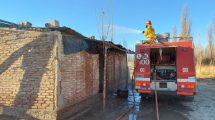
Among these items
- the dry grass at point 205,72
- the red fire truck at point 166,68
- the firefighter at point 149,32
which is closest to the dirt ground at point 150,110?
the red fire truck at point 166,68

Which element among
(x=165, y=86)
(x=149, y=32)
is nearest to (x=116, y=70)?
(x=149, y=32)

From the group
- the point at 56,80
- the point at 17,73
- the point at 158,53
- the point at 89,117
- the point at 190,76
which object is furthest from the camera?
the point at 158,53

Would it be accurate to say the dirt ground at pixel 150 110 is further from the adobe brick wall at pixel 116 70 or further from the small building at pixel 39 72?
the adobe brick wall at pixel 116 70

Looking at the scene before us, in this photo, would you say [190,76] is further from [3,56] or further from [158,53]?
[3,56]

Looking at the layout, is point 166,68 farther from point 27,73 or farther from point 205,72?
point 205,72

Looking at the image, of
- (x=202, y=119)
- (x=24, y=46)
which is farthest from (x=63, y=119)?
(x=202, y=119)

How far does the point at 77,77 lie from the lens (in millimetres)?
9555

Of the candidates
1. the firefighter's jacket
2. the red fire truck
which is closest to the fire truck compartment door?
the red fire truck

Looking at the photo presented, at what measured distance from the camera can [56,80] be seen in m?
7.96

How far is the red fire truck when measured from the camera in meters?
11.0

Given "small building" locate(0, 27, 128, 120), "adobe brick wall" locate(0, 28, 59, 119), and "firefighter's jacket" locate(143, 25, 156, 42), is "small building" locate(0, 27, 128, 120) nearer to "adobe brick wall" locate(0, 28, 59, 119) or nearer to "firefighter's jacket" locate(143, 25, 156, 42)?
"adobe brick wall" locate(0, 28, 59, 119)

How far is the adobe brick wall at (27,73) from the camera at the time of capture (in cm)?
810

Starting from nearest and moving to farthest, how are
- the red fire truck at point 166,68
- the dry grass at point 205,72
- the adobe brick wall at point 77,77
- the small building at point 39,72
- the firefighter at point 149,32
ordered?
the small building at point 39,72 → the adobe brick wall at point 77,77 → the red fire truck at point 166,68 → the firefighter at point 149,32 → the dry grass at point 205,72

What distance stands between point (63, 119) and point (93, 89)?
324 centimetres
